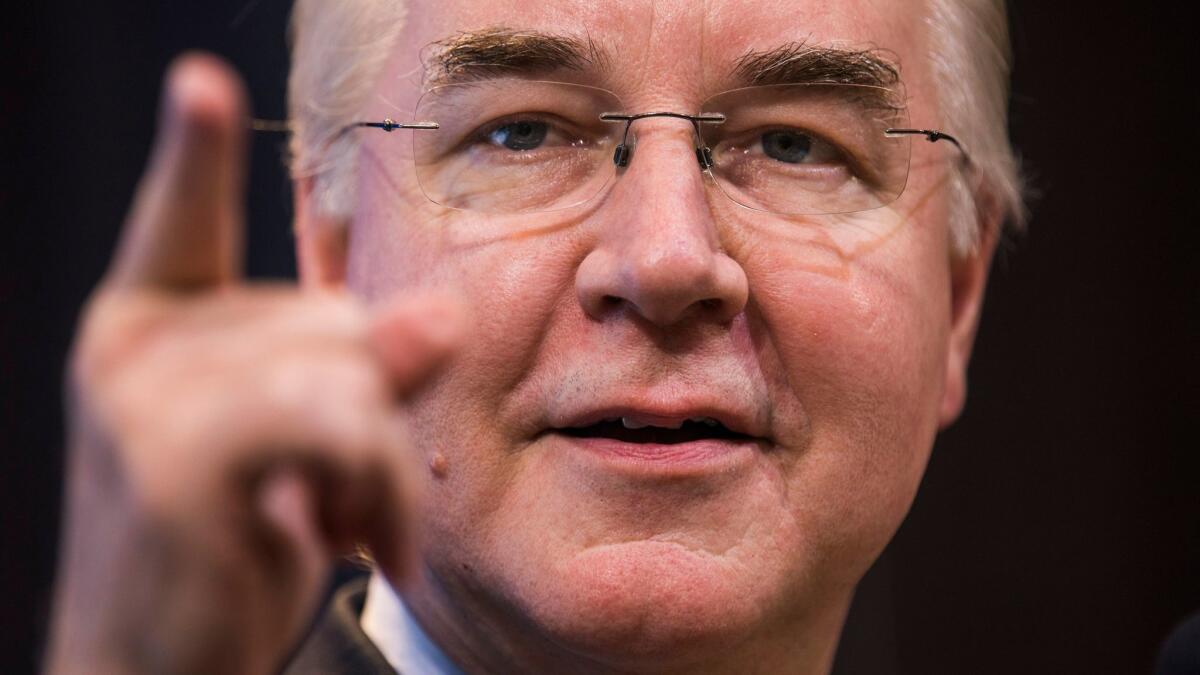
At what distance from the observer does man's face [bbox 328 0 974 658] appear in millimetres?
1479

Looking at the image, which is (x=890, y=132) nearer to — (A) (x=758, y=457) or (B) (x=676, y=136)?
(B) (x=676, y=136)

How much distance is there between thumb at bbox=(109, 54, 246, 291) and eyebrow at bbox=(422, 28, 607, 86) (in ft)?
2.45

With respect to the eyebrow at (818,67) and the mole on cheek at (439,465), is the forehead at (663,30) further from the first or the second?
the mole on cheek at (439,465)

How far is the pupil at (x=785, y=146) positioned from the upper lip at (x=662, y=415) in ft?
1.18

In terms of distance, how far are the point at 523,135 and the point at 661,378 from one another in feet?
1.23

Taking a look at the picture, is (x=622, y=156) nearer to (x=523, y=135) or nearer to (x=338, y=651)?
(x=523, y=135)

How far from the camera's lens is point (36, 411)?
2.14m

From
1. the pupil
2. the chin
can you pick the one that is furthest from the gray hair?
the chin

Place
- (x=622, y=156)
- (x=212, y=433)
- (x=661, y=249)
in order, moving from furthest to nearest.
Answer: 1. (x=622, y=156)
2. (x=661, y=249)
3. (x=212, y=433)

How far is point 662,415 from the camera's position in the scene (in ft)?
4.90

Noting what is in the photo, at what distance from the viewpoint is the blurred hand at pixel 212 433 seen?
2.74 feet

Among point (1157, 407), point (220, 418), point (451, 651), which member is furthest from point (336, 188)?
point (1157, 407)

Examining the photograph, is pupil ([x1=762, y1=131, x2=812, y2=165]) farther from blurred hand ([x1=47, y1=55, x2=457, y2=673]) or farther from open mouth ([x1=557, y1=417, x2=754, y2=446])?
blurred hand ([x1=47, y1=55, x2=457, y2=673])

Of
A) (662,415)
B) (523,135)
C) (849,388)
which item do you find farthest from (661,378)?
(523,135)
